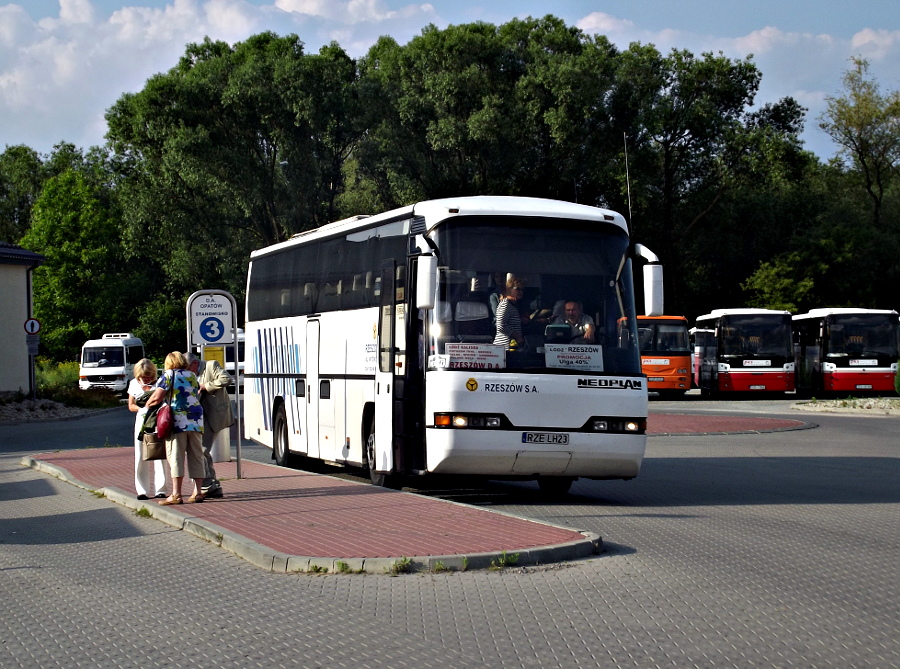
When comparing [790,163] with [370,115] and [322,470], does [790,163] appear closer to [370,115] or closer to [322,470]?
[370,115]

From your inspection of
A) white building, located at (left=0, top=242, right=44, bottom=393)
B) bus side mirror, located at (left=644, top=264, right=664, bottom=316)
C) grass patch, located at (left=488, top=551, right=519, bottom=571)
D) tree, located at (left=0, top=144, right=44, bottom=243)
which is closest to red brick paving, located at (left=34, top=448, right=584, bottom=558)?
grass patch, located at (left=488, top=551, right=519, bottom=571)

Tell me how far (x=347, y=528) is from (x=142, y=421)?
3.92 meters

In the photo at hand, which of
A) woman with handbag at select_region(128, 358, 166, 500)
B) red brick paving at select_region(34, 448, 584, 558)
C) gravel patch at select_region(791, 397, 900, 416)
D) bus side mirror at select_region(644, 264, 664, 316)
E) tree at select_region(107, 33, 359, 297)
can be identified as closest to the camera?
red brick paving at select_region(34, 448, 584, 558)

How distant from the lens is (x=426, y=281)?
481 inches

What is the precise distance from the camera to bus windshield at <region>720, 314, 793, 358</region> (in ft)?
135

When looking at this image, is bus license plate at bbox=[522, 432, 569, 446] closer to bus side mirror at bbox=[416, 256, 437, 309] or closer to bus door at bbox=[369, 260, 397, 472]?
bus side mirror at bbox=[416, 256, 437, 309]

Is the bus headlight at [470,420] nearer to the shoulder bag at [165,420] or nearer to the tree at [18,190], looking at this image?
the shoulder bag at [165,420]

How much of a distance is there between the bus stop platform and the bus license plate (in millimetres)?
1070

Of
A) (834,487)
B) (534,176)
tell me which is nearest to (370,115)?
(534,176)

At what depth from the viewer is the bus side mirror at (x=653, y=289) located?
1286cm

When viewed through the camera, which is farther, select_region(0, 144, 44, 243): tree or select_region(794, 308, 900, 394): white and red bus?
select_region(0, 144, 44, 243): tree

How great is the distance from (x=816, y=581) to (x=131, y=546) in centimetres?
597

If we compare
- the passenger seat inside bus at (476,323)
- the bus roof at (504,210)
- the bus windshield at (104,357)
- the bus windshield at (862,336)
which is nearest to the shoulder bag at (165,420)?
the passenger seat inside bus at (476,323)

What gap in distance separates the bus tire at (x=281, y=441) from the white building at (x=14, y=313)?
2746 centimetres
